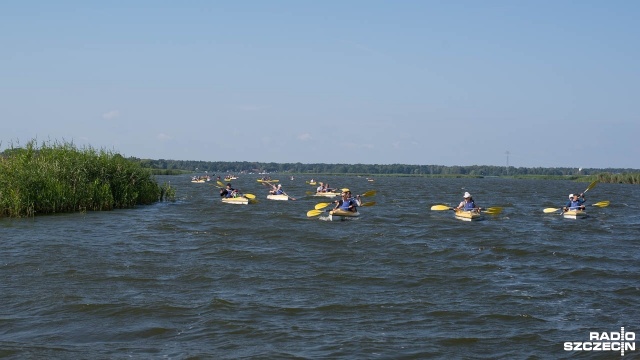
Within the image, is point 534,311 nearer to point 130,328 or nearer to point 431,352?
point 431,352

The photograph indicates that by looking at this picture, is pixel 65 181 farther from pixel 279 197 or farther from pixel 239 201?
pixel 279 197

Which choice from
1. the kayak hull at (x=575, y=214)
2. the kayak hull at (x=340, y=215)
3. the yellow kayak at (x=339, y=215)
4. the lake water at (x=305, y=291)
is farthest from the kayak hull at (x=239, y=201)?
the kayak hull at (x=575, y=214)

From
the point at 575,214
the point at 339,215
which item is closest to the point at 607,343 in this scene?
the point at 339,215

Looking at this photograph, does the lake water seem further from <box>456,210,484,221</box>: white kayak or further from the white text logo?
<box>456,210,484,221</box>: white kayak

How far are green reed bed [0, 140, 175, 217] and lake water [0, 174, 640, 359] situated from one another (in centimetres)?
126

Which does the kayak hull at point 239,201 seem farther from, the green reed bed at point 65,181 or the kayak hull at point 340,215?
the kayak hull at point 340,215

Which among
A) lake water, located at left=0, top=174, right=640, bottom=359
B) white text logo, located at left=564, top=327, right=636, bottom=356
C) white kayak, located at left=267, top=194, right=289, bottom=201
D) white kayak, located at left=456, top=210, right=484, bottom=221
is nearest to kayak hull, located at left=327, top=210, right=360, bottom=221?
→ lake water, located at left=0, top=174, right=640, bottom=359

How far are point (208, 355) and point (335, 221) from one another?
68.2 feet

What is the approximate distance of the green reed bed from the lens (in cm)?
2784

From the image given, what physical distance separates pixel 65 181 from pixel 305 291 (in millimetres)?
19076

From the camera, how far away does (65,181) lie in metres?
30.3

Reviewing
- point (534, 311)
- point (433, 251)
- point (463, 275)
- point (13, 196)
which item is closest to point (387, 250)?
point (433, 251)

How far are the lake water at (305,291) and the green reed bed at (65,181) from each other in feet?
4.12

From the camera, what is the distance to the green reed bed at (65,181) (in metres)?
27.8
